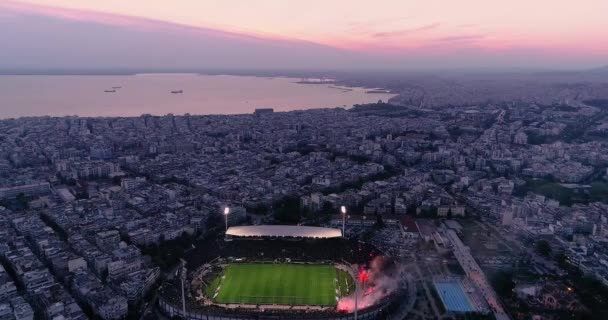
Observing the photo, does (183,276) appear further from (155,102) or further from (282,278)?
(155,102)

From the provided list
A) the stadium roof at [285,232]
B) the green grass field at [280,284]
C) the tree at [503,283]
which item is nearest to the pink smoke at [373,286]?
the green grass field at [280,284]

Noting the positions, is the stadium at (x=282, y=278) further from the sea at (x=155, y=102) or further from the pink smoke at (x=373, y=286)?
the sea at (x=155, y=102)

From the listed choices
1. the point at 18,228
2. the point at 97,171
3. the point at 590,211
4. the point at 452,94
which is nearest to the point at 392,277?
→ the point at 590,211

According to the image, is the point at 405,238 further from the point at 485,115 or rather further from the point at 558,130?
the point at 485,115

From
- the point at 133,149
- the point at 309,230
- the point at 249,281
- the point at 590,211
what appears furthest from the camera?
the point at 133,149

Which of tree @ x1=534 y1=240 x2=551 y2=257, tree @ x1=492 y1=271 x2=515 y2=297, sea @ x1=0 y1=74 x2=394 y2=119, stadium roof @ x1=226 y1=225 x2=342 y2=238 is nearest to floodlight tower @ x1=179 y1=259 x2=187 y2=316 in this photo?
stadium roof @ x1=226 y1=225 x2=342 y2=238

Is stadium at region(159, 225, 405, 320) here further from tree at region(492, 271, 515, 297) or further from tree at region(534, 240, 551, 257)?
tree at region(534, 240, 551, 257)

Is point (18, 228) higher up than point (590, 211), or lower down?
higher up
